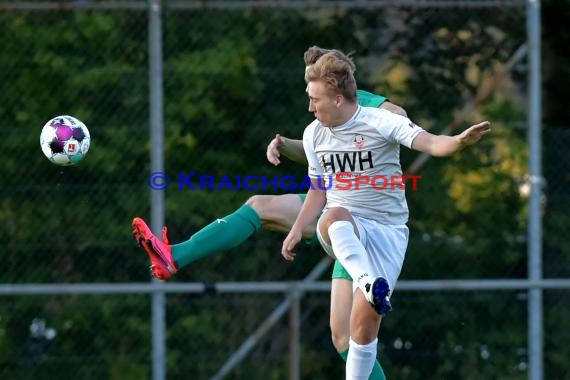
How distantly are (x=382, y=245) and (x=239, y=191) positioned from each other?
7.00 feet

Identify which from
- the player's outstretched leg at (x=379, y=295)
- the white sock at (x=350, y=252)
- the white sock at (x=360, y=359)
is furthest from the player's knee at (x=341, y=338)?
the player's outstretched leg at (x=379, y=295)

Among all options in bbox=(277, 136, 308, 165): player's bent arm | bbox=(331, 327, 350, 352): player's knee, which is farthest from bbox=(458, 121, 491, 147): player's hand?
bbox=(331, 327, 350, 352): player's knee

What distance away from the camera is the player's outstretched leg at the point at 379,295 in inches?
199

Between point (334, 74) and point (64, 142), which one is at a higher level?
point (334, 74)

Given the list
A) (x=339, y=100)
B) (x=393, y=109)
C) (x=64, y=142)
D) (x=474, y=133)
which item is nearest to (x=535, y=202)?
(x=393, y=109)

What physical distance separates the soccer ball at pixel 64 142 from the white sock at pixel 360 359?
5.88 feet

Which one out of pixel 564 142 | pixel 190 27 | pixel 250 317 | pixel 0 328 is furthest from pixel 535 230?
pixel 0 328

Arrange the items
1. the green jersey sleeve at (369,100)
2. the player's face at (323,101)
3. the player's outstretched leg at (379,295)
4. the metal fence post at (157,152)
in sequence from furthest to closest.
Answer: the metal fence post at (157,152) → the green jersey sleeve at (369,100) → the player's face at (323,101) → the player's outstretched leg at (379,295)

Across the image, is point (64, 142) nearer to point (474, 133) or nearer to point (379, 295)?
point (379, 295)

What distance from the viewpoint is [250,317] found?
24.7ft

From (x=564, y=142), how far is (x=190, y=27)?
2.48 m

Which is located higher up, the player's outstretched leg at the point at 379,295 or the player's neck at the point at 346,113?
the player's neck at the point at 346,113

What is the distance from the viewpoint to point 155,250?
5.57 meters

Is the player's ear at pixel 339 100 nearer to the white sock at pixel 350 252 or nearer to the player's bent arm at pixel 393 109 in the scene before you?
the player's bent arm at pixel 393 109
